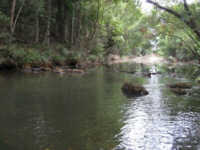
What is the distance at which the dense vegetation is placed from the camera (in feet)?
61.0

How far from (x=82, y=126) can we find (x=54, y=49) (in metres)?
23.5

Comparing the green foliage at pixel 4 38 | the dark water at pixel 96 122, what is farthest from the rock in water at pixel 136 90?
the green foliage at pixel 4 38

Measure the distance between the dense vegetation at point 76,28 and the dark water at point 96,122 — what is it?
8.21 metres

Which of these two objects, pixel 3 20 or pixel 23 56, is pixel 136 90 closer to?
pixel 23 56

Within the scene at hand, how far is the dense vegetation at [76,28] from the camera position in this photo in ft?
61.0

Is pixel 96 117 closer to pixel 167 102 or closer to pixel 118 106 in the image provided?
pixel 118 106

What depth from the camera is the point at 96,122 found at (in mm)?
6996

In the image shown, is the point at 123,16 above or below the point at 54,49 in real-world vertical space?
above

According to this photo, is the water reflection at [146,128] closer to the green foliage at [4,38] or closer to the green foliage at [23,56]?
the green foliage at [23,56]

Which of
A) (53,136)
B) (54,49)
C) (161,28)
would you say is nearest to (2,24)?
(54,49)

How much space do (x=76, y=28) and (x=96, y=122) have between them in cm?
3344

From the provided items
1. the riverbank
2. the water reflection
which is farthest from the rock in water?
the riverbank

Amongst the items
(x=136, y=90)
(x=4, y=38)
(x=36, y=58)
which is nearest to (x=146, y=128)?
(x=136, y=90)

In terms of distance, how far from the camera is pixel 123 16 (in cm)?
4800
